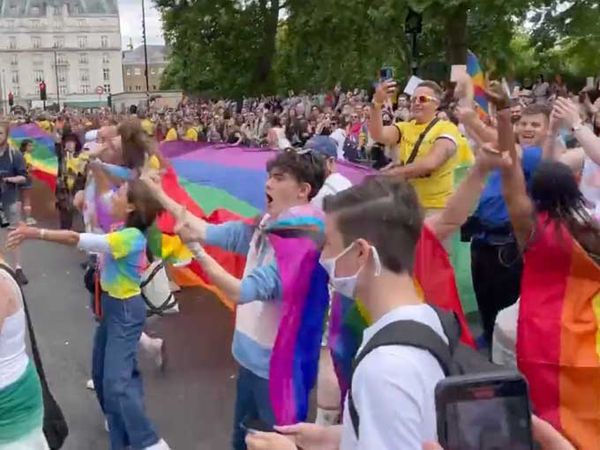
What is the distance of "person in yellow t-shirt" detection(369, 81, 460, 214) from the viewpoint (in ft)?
20.5

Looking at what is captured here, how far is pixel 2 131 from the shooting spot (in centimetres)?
1224

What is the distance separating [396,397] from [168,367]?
5339 millimetres

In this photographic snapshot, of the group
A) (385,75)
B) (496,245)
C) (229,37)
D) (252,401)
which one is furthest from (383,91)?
(229,37)

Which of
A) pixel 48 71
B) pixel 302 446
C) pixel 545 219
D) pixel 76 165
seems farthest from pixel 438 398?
pixel 48 71

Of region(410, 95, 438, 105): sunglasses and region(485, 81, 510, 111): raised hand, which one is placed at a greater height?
region(485, 81, 510, 111): raised hand

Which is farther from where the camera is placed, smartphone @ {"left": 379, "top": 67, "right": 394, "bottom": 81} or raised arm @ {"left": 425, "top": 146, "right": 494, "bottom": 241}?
smartphone @ {"left": 379, "top": 67, "right": 394, "bottom": 81}

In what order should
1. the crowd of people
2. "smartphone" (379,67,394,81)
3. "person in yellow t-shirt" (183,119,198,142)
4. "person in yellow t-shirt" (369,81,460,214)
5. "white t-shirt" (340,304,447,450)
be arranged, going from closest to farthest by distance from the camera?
"white t-shirt" (340,304,447,450) → the crowd of people → "person in yellow t-shirt" (369,81,460,214) → "smartphone" (379,67,394,81) → "person in yellow t-shirt" (183,119,198,142)

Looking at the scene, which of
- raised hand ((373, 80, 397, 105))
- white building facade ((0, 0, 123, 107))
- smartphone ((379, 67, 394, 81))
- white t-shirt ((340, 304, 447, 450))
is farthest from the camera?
white building facade ((0, 0, 123, 107))

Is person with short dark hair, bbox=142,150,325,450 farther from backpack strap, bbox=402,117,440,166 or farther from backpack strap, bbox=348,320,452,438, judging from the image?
backpack strap, bbox=402,117,440,166

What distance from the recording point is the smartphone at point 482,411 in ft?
5.64

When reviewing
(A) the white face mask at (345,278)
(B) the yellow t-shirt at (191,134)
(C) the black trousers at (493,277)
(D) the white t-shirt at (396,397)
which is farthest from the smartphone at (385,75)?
(B) the yellow t-shirt at (191,134)

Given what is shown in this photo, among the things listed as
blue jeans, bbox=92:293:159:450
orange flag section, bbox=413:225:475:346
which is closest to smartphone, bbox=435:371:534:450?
orange flag section, bbox=413:225:475:346

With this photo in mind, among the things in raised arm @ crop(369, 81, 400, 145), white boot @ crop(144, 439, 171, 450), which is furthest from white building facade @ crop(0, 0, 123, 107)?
white boot @ crop(144, 439, 171, 450)

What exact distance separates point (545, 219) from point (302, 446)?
155 centimetres
